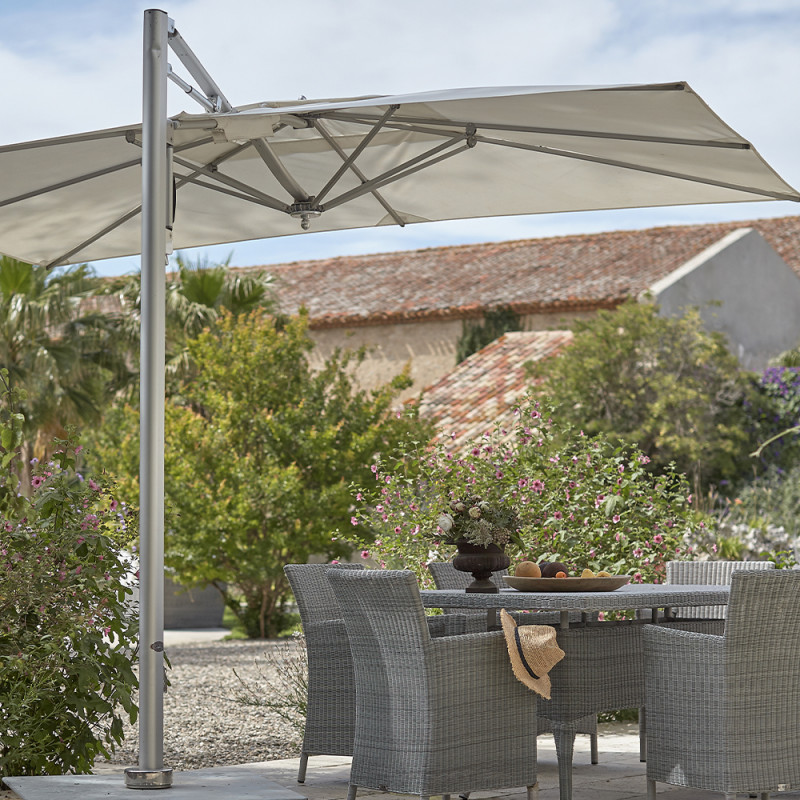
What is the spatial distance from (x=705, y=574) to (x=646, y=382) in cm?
1076

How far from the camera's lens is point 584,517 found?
7695 mm

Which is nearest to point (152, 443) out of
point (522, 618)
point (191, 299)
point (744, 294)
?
point (522, 618)

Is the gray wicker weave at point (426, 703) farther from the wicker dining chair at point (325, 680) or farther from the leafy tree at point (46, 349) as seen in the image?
the leafy tree at point (46, 349)

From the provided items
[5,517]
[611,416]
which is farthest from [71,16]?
[611,416]

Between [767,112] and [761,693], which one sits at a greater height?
[767,112]

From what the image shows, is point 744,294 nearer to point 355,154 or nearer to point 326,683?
point 355,154

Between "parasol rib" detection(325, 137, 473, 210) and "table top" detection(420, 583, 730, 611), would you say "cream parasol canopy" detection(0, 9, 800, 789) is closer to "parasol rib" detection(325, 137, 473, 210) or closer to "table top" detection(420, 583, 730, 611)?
"parasol rib" detection(325, 137, 473, 210)

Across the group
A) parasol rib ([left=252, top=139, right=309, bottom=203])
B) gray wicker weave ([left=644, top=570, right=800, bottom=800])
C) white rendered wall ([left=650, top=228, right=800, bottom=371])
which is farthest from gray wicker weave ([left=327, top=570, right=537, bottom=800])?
white rendered wall ([left=650, top=228, right=800, bottom=371])

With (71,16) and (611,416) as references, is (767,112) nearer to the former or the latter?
(611,416)

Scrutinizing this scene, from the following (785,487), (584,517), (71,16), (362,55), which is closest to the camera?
(584,517)

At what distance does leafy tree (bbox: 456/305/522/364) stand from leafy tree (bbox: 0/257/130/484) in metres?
A: 9.01

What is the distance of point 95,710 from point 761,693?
9.03 feet

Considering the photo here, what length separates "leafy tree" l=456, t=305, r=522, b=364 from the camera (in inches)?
878

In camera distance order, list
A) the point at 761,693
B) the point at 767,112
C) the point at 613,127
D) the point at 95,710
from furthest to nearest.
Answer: the point at 767,112 → the point at 95,710 → the point at 613,127 → the point at 761,693
